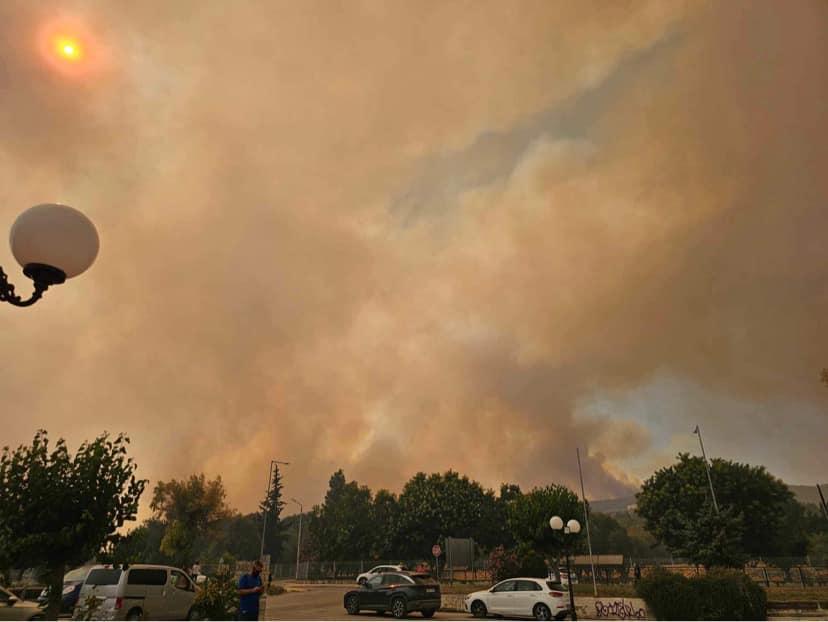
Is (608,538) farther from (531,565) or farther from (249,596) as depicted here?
(249,596)

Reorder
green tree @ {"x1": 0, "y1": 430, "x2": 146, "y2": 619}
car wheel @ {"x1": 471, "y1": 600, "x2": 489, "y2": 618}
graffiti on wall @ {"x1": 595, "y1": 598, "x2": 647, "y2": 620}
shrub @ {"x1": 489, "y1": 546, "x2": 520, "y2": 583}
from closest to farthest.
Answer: green tree @ {"x1": 0, "y1": 430, "x2": 146, "y2": 619} → graffiti on wall @ {"x1": 595, "y1": 598, "x2": 647, "y2": 620} → car wheel @ {"x1": 471, "y1": 600, "x2": 489, "y2": 618} → shrub @ {"x1": 489, "y1": 546, "x2": 520, "y2": 583}

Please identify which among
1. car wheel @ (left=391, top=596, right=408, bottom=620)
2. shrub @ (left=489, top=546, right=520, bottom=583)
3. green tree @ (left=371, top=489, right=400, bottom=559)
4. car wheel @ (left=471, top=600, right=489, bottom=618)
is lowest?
car wheel @ (left=471, top=600, right=489, bottom=618)

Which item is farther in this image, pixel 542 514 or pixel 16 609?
pixel 542 514

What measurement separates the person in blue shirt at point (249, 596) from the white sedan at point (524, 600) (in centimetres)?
1215

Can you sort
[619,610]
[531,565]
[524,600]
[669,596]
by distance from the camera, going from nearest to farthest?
[669,596], [524,600], [619,610], [531,565]

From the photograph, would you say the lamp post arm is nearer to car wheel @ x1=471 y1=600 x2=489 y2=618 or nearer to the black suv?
the black suv

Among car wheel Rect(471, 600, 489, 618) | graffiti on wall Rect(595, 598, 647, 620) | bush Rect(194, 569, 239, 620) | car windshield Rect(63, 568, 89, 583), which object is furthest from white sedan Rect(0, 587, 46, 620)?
graffiti on wall Rect(595, 598, 647, 620)

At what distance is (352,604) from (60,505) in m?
13.7

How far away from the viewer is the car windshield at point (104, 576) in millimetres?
14844

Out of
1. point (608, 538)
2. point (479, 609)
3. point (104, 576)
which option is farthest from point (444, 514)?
point (608, 538)

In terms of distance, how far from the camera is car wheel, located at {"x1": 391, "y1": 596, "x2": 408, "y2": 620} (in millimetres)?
19016

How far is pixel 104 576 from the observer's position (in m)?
15.6

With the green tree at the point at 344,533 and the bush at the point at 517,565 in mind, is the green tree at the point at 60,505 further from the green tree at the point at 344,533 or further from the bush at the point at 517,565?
the green tree at the point at 344,533

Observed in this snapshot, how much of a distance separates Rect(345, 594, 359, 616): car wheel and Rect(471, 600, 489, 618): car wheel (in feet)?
16.2
